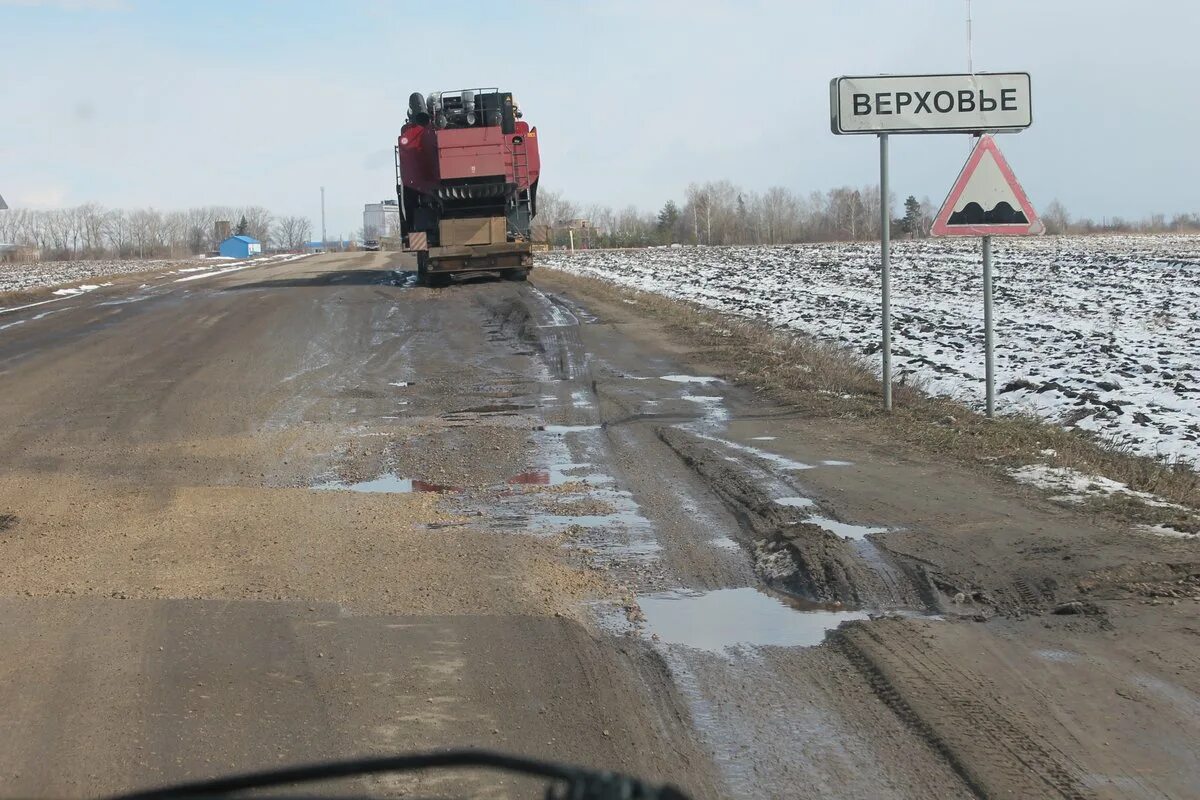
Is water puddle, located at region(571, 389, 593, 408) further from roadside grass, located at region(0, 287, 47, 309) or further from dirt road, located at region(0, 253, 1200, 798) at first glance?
roadside grass, located at region(0, 287, 47, 309)

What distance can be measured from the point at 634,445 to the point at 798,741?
5684 millimetres

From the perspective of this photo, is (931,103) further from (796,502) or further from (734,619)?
(734,619)

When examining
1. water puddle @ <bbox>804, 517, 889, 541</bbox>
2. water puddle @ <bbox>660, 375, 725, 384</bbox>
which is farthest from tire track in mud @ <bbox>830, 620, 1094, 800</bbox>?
water puddle @ <bbox>660, 375, 725, 384</bbox>

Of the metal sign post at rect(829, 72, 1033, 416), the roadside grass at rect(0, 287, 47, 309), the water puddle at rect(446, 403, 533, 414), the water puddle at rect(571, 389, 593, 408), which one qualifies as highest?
the metal sign post at rect(829, 72, 1033, 416)

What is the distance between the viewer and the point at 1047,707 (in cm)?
446

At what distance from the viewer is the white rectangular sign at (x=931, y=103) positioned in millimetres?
10648

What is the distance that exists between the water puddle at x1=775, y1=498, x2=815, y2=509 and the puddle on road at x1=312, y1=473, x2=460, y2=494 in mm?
2337

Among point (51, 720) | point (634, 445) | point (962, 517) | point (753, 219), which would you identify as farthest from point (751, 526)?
point (753, 219)

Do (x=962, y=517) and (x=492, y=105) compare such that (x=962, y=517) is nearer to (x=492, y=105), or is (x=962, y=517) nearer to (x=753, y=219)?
(x=492, y=105)

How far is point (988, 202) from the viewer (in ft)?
34.2

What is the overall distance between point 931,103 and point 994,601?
20.9 feet

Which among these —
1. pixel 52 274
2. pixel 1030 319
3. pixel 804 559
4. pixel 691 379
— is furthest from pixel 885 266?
pixel 52 274

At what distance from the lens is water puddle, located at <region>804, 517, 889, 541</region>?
6.98 meters

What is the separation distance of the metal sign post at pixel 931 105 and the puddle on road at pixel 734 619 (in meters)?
5.48
